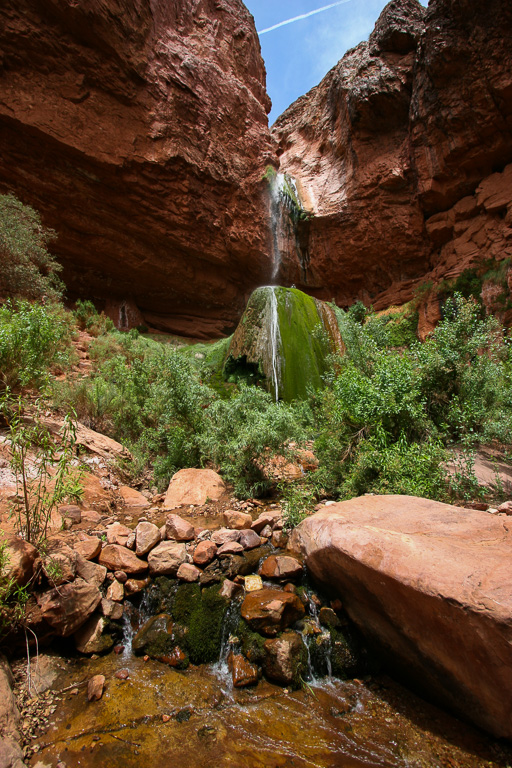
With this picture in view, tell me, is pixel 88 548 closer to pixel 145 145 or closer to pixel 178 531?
pixel 178 531

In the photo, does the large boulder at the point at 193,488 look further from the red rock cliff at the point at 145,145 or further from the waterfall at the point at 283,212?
the waterfall at the point at 283,212

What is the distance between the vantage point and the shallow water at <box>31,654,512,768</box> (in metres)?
1.74

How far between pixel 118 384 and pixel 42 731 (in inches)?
215

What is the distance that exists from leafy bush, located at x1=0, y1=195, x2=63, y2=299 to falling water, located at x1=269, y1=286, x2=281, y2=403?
19.0 feet

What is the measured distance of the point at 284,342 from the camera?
9.55 m

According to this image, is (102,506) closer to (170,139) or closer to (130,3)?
(170,139)

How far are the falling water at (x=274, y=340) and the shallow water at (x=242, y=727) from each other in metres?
6.68

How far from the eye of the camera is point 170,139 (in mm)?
11922

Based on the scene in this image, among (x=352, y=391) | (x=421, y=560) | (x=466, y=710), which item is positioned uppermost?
(x=352, y=391)

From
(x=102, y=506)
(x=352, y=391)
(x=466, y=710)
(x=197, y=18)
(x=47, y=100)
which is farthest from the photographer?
(x=197, y=18)

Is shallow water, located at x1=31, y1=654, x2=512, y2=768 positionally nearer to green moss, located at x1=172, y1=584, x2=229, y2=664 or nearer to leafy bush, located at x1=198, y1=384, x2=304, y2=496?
green moss, located at x1=172, y1=584, x2=229, y2=664

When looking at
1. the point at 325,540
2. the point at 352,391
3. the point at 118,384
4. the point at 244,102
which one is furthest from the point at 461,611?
the point at 244,102

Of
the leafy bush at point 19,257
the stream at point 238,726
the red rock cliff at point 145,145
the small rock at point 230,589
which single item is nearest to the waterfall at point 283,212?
the red rock cliff at point 145,145

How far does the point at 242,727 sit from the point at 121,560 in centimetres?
140
